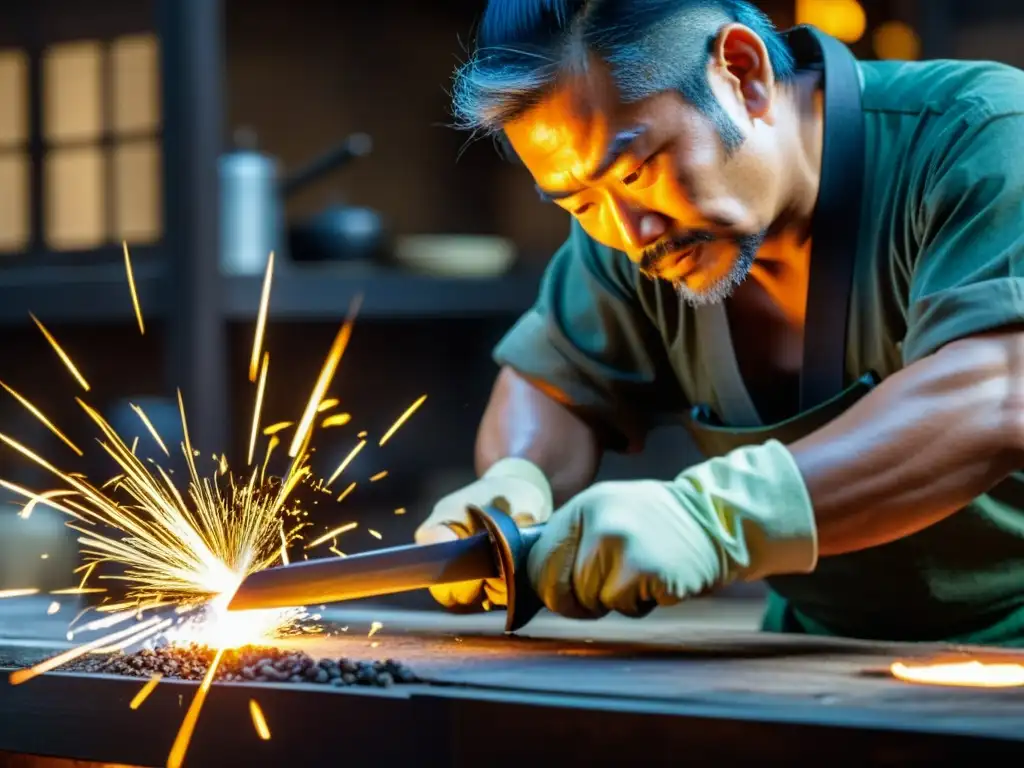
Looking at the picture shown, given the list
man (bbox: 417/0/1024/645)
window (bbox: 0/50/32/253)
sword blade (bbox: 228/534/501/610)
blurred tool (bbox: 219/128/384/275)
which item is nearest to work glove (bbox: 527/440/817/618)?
man (bbox: 417/0/1024/645)

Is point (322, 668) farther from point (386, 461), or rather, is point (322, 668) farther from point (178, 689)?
point (386, 461)

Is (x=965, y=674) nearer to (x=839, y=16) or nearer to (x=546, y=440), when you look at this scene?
(x=546, y=440)

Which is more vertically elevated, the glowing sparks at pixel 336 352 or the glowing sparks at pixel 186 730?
the glowing sparks at pixel 186 730

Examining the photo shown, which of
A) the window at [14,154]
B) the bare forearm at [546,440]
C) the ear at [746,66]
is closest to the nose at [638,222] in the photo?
the ear at [746,66]

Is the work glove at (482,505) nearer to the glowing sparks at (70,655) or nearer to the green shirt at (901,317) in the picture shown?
the green shirt at (901,317)

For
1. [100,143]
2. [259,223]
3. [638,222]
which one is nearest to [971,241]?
[638,222]

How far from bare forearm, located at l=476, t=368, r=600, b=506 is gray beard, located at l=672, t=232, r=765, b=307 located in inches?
12.5

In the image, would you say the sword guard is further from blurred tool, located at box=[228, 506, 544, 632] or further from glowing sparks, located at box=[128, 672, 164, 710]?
glowing sparks, located at box=[128, 672, 164, 710]

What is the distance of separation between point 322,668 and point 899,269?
71 centimetres

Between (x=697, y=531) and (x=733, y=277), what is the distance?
316mm

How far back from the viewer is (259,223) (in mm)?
3680

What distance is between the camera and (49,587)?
3.39 meters

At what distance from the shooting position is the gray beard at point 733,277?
1456mm

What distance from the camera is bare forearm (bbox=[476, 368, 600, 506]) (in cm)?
175
